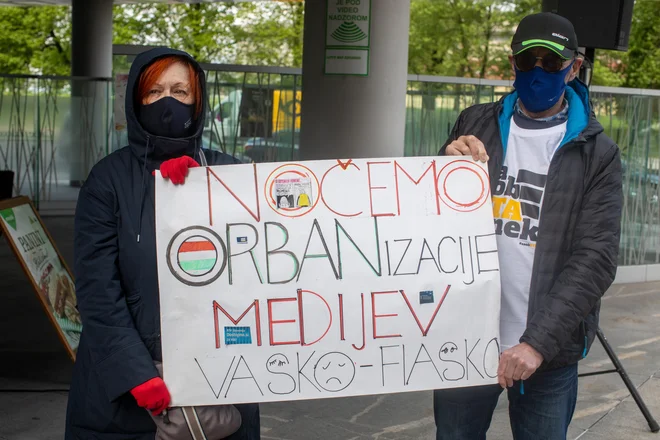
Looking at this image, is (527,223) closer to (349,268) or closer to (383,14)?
(349,268)

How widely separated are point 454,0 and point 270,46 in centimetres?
701

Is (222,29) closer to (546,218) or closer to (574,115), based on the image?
(574,115)

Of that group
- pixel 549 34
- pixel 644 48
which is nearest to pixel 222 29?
pixel 644 48

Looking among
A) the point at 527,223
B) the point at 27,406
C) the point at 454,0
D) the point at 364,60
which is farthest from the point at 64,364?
the point at 454,0

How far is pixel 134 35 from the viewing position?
112ft

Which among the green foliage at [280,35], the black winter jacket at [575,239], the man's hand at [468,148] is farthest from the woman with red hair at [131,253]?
the green foliage at [280,35]

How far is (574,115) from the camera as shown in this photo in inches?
121

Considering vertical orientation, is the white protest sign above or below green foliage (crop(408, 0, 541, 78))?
below

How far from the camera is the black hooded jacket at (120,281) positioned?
270 cm

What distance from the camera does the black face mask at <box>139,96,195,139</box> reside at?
9.12 feet

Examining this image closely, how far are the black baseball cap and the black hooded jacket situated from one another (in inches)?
42.2

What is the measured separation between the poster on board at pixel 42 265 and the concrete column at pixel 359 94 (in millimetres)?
3504

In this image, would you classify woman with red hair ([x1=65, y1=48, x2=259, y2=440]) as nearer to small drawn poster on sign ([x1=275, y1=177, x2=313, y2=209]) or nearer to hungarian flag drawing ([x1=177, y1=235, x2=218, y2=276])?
hungarian flag drawing ([x1=177, y1=235, x2=218, y2=276])

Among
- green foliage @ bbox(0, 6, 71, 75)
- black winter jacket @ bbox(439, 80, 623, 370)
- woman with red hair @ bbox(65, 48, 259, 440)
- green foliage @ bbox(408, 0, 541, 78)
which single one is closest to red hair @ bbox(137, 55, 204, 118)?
woman with red hair @ bbox(65, 48, 259, 440)
